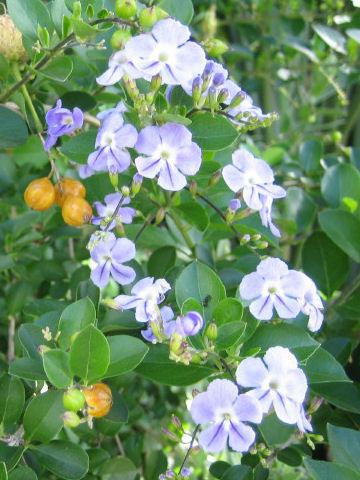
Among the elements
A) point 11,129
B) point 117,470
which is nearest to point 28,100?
point 11,129

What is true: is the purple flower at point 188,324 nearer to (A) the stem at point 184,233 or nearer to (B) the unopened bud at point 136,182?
(B) the unopened bud at point 136,182

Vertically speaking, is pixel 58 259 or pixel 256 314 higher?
pixel 256 314

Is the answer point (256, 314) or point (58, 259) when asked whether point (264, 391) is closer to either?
point (256, 314)

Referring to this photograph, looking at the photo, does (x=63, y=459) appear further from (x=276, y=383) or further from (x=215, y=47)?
(x=215, y=47)

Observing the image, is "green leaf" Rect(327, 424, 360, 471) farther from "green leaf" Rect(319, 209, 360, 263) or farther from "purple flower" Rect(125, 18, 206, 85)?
"purple flower" Rect(125, 18, 206, 85)

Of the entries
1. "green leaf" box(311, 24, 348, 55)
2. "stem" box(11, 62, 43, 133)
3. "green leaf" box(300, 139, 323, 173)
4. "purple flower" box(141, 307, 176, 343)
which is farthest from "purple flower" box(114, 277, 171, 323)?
"green leaf" box(311, 24, 348, 55)

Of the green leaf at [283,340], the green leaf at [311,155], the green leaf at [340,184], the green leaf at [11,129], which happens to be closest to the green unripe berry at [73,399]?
the green leaf at [283,340]

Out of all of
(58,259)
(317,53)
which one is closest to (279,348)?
(58,259)
